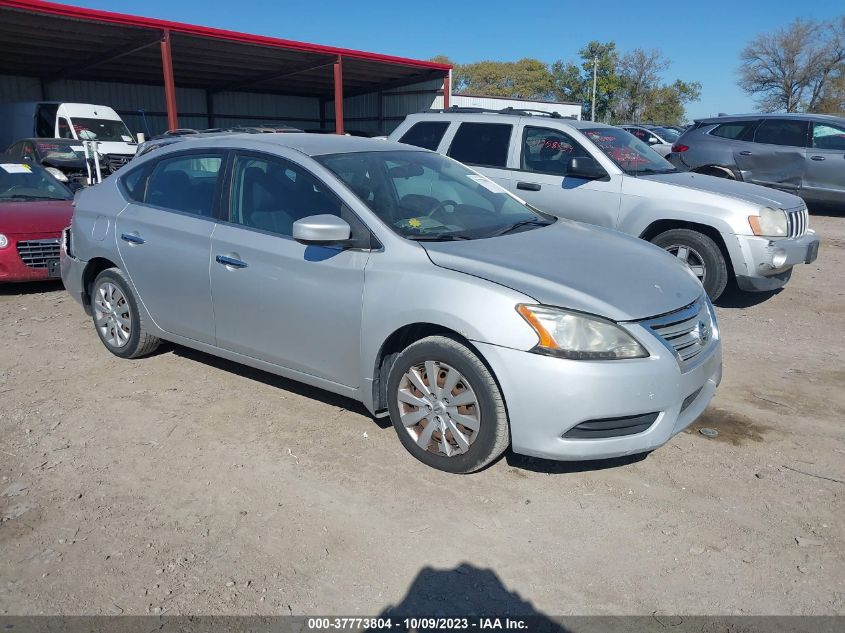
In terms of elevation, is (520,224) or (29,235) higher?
(520,224)

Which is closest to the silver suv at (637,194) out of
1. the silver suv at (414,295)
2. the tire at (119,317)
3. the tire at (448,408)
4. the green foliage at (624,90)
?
the silver suv at (414,295)

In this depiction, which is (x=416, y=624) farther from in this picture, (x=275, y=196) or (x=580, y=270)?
(x=275, y=196)

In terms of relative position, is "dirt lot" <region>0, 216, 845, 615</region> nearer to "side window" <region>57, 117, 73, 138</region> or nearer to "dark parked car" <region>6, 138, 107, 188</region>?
"dark parked car" <region>6, 138, 107, 188</region>

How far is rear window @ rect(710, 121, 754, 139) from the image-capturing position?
12.3 meters

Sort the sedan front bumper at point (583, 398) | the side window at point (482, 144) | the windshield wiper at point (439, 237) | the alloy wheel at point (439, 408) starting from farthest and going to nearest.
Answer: the side window at point (482, 144), the windshield wiper at point (439, 237), the alloy wheel at point (439, 408), the sedan front bumper at point (583, 398)

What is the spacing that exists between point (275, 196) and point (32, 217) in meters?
4.57

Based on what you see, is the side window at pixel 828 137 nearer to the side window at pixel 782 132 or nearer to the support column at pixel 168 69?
the side window at pixel 782 132

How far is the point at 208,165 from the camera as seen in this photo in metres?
4.61

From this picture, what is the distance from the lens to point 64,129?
59.6 feet

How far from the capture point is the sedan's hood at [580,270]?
333 centimetres

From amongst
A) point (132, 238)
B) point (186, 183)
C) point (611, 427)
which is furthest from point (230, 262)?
point (611, 427)

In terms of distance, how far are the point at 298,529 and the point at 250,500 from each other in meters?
0.37

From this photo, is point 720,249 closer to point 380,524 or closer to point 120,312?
point 380,524

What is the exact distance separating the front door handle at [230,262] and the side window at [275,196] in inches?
9.1
